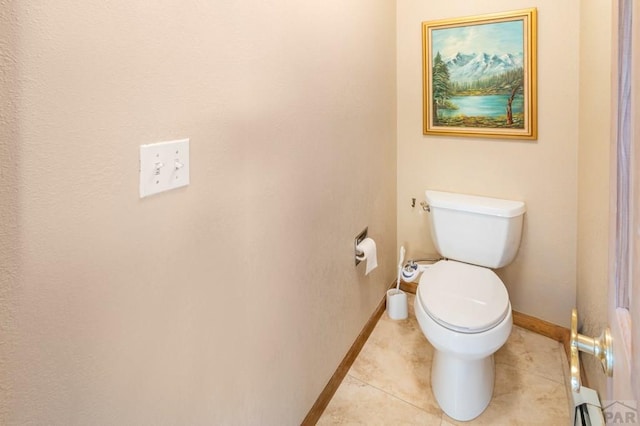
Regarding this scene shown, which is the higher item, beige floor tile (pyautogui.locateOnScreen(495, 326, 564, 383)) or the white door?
the white door

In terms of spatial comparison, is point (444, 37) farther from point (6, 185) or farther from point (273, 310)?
point (6, 185)

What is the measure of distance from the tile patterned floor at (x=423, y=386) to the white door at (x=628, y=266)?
1098 mm

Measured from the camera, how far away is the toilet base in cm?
159

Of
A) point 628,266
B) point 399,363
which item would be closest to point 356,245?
point 399,363

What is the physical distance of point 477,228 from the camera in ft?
6.54

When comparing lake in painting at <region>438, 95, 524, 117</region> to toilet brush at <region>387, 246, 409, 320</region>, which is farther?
toilet brush at <region>387, 246, 409, 320</region>

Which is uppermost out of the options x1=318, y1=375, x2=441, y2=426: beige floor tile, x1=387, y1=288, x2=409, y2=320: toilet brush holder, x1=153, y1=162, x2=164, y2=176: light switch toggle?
x1=153, y1=162, x2=164, y2=176: light switch toggle

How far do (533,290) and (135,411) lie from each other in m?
2.05

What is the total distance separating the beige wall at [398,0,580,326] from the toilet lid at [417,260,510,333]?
477mm

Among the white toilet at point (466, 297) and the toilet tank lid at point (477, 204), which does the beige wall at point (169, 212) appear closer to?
the white toilet at point (466, 297)

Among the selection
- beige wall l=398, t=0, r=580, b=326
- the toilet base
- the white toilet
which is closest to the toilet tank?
the white toilet

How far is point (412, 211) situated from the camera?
2.42 metres

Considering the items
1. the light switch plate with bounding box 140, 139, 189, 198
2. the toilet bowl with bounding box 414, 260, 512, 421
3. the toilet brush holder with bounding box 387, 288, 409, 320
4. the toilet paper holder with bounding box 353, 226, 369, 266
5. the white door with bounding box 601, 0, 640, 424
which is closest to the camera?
the white door with bounding box 601, 0, 640, 424

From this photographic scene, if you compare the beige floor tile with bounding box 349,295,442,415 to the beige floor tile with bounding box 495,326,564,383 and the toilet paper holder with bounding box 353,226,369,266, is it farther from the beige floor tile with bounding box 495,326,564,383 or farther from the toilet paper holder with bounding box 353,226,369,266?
the toilet paper holder with bounding box 353,226,369,266
